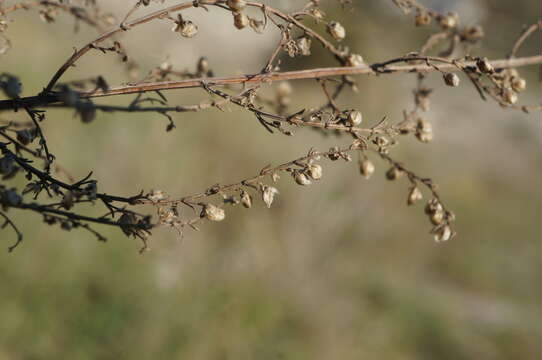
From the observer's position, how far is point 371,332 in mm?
3582

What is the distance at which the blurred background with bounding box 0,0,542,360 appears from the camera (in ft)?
8.65

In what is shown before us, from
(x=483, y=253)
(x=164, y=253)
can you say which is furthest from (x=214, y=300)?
(x=483, y=253)

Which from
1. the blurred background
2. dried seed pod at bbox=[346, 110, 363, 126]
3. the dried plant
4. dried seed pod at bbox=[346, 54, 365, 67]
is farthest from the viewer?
the blurred background

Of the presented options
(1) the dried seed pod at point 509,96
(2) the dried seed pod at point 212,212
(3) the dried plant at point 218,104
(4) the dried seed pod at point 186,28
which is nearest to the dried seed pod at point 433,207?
(3) the dried plant at point 218,104

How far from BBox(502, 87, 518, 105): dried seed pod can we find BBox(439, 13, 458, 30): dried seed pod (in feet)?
0.78

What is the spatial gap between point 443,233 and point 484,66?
349 millimetres

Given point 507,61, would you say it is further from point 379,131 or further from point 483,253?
point 483,253

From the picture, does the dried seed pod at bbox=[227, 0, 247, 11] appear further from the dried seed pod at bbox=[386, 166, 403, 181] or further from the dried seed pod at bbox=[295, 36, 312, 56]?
the dried seed pod at bbox=[386, 166, 403, 181]

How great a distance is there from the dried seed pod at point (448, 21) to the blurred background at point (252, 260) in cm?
21

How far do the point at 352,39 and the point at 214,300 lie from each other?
6.94m

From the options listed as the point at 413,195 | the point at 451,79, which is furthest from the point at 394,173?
the point at 451,79

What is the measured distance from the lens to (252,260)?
3.53 meters

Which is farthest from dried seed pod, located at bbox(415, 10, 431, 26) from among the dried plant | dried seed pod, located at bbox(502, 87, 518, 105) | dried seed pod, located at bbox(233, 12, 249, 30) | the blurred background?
dried seed pod, located at bbox(233, 12, 249, 30)

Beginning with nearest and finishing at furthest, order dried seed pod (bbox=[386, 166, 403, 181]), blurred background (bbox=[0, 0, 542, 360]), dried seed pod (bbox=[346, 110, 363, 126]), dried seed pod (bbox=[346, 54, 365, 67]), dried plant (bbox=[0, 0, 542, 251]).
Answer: dried plant (bbox=[0, 0, 542, 251]), dried seed pod (bbox=[346, 110, 363, 126]), dried seed pod (bbox=[346, 54, 365, 67]), dried seed pod (bbox=[386, 166, 403, 181]), blurred background (bbox=[0, 0, 542, 360])
